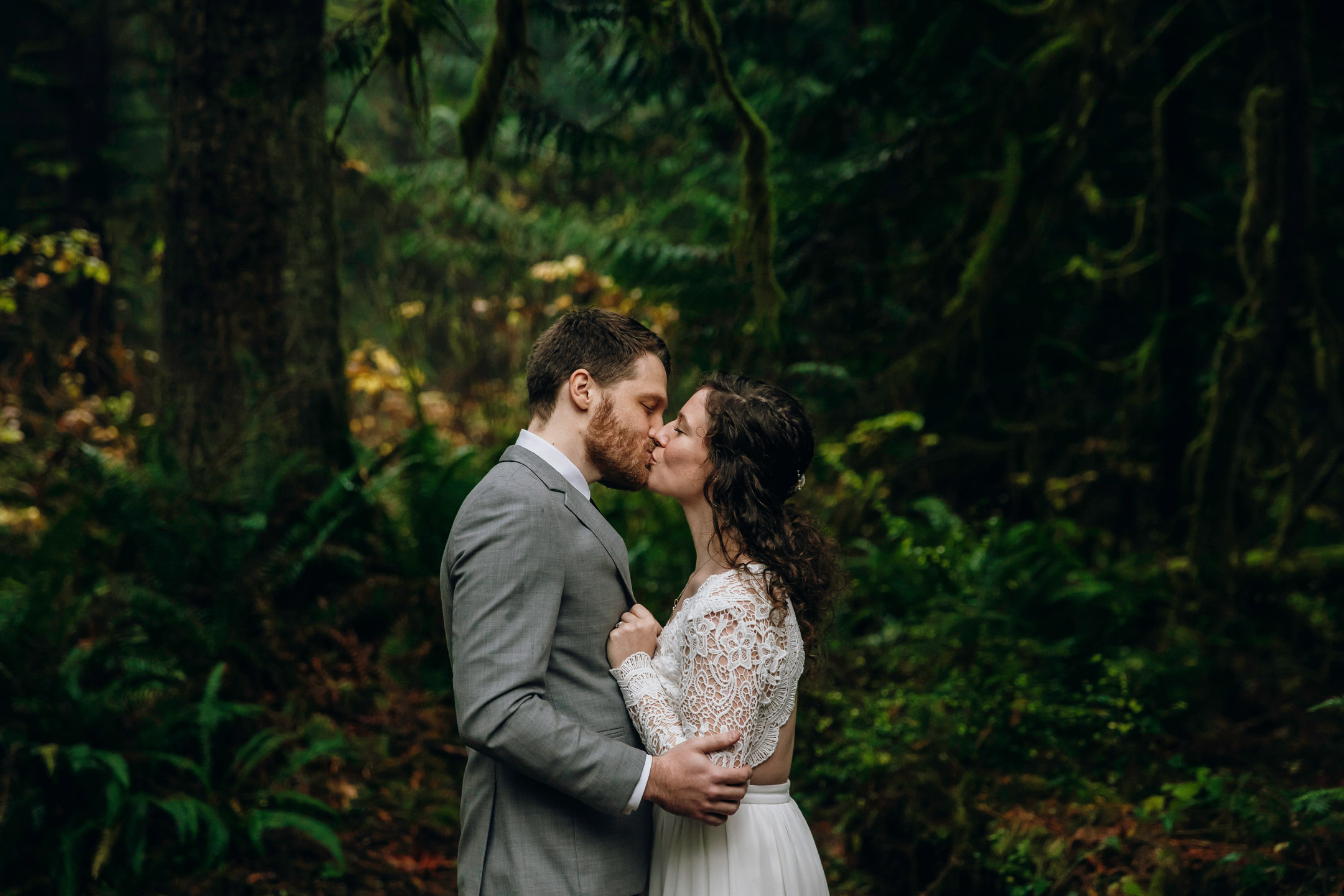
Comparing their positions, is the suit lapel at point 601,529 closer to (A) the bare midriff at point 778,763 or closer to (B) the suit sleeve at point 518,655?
(B) the suit sleeve at point 518,655

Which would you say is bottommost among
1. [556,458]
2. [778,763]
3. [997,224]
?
[778,763]

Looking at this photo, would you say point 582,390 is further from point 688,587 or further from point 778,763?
point 778,763

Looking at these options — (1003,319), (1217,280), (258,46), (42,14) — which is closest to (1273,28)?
(1003,319)

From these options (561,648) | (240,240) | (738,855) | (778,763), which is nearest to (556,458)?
(561,648)

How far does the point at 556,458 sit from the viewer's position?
7.59 feet

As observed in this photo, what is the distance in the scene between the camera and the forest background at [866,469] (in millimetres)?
4070

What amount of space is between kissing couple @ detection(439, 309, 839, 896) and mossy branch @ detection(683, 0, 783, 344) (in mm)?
1793

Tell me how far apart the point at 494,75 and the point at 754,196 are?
49.1 inches

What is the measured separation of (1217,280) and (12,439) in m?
8.89

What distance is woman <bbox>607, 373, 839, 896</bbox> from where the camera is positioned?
2176 millimetres

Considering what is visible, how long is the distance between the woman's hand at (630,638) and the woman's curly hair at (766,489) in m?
0.28

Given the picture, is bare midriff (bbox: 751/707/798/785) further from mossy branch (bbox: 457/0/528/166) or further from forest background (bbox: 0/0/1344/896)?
mossy branch (bbox: 457/0/528/166)

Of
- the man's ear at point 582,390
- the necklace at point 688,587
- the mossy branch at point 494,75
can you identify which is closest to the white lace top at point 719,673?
the necklace at point 688,587

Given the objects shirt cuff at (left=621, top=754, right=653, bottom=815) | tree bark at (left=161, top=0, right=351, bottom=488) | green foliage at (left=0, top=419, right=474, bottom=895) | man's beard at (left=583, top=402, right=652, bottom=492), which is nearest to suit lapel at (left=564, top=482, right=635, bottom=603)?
man's beard at (left=583, top=402, right=652, bottom=492)
